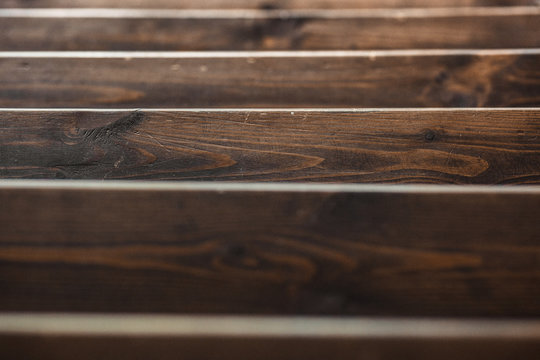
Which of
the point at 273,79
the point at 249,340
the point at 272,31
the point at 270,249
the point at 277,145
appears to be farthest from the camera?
the point at 272,31

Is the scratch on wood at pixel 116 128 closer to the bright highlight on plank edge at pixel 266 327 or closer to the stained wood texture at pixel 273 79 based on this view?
the stained wood texture at pixel 273 79

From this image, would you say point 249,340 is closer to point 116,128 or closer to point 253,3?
point 116,128

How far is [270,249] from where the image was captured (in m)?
0.57

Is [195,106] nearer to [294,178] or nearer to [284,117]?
[284,117]

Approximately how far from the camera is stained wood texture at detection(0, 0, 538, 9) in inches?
49.4

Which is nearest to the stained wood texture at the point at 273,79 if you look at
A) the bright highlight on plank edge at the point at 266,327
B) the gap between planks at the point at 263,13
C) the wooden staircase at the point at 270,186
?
the wooden staircase at the point at 270,186

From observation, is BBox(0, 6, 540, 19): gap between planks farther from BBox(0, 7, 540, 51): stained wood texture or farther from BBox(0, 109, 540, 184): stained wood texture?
BBox(0, 109, 540, 184): stained wood texture

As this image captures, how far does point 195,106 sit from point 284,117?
0.24 metres

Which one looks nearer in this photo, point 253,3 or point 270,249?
point 270,249

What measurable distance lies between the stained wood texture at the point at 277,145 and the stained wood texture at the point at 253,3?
0.63 metres

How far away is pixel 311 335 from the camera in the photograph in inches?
18.2

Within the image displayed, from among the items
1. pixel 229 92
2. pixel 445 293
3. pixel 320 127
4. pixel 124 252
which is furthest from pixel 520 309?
pixel 229 92

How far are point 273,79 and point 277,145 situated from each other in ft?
0.87

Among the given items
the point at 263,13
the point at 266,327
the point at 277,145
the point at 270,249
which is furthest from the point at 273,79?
the point at 266,327
